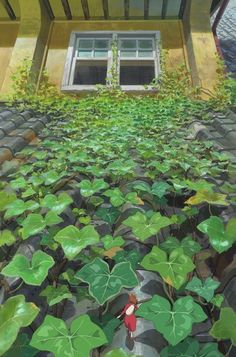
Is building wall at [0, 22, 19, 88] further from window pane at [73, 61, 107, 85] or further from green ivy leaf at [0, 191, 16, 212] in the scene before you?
green ivy leaf at [0, 191, 16, 212]

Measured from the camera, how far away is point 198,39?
6707 mm

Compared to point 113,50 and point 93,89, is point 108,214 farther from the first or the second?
point 113,50

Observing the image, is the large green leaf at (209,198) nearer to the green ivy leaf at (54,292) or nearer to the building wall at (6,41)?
the green ivy leaf at (54,292)

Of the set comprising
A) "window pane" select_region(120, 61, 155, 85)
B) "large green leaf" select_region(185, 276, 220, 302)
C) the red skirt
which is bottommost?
the red skirt

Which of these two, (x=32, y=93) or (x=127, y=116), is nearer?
(x=127, y=116)

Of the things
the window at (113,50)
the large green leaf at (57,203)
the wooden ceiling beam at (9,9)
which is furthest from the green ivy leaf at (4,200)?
the wooden ceiling beam at (9,9)

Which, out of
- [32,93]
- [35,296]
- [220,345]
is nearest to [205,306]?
[220,345]

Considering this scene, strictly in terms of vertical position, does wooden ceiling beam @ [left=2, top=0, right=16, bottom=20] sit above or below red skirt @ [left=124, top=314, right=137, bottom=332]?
above

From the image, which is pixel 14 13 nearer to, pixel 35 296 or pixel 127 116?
pixel 127 116

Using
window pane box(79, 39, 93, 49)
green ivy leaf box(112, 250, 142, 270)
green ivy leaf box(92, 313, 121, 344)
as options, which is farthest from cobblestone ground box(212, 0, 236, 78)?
green ivy leaf box(92, 313, 121, 344)

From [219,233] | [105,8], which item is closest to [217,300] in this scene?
[219,233]

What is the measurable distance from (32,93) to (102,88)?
4.76ft

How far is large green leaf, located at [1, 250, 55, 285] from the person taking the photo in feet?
3.89

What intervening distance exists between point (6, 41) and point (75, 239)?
7.50 m
